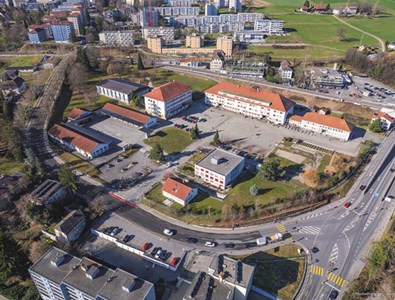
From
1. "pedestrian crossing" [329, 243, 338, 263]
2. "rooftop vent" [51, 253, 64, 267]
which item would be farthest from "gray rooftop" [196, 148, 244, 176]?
"rooftop vent" [51, 253, 64, 267]

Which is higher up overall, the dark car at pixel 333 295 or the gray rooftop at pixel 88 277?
the gray rooftop at pixel 88 277

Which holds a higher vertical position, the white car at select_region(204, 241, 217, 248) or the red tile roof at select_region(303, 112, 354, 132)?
the red tile roof at select_region(303, 112, 354, 132)

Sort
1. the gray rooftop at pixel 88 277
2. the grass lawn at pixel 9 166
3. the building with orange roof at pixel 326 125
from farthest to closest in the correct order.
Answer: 1. the building with orange roof at pixel 326 125
2. the grass lawn at pixel 9 166
3. the gray rooftop at pixel 88 277

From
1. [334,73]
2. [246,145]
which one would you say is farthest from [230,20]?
[246,145]

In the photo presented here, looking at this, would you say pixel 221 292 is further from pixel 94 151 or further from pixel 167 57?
pixel 167 57

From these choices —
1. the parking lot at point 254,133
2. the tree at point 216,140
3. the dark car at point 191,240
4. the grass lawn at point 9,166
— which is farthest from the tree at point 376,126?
the grass lawn at point 9,166

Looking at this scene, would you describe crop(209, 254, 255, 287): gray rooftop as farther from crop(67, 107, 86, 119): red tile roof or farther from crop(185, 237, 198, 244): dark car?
crop(67, 107, 86, 119): red tile roof

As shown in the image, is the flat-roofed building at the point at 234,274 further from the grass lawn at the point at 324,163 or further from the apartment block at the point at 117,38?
the apartment block at the point at 117,38
